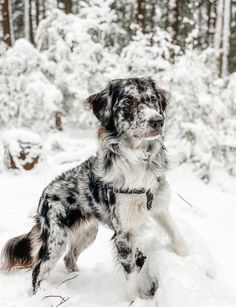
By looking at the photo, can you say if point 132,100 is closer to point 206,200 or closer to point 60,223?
point 60,223

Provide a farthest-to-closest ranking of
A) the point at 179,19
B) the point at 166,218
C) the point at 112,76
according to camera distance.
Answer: the point at 179,19, the point at 112,76, the point at 166,218

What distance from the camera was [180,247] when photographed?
12.7ft

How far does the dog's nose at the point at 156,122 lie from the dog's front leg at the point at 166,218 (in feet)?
2.14

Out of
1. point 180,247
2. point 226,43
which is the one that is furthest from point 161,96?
point 226,43

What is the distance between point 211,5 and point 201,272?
23.8 metres

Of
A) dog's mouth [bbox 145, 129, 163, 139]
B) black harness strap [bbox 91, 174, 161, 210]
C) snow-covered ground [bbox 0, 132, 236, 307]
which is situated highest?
dog's mouth [bbox 145, 129, 163, 139]

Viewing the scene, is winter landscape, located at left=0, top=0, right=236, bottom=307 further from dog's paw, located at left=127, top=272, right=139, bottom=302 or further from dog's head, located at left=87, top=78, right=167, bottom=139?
dog's head, located at left=87, top=78, right=167, bottom=139

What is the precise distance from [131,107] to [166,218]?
1084mm

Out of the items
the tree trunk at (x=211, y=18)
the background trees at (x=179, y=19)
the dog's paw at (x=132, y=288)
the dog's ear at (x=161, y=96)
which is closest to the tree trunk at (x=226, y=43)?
the background trees at (x=179, y=19)

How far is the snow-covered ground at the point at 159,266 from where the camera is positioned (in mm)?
3154

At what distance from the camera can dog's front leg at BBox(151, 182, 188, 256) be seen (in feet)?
12.7

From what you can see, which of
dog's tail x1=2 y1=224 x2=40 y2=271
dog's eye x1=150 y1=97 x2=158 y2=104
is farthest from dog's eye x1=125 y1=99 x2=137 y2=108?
dog's tail x1=2 y1=224 x2=40 y2=271

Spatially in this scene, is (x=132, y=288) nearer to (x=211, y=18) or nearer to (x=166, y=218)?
(x=166, y=218)

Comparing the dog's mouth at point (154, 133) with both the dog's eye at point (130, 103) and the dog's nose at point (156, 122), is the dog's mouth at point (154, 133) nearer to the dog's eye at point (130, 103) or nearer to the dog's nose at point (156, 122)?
the dog's nose at point (156, 122)
